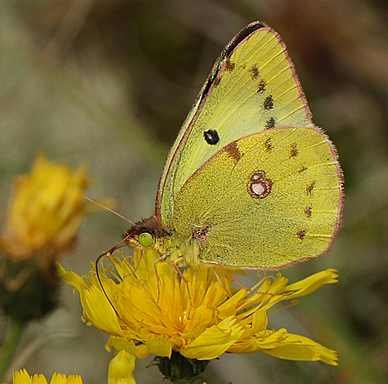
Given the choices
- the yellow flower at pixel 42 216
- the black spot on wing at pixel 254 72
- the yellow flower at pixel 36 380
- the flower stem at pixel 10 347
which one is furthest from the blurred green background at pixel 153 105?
the yellow flower at pixel 36 380

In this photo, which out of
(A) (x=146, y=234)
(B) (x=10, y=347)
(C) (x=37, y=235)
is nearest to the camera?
(A) (x=146, y=234)

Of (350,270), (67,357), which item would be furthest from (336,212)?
(67,357)

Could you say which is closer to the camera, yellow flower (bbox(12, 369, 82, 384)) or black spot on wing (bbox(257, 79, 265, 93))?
yellow flower (bbox(12, 369, 82, 384))

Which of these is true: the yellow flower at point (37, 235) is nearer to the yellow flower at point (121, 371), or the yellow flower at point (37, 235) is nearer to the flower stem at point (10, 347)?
the flower stem at point (10, 347)

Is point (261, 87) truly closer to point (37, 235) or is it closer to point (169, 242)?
point (169, 242)

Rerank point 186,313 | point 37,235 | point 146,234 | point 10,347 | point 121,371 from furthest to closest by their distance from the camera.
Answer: point 37,235
point 10,347
point 146,234
point 186,313
point 121,371

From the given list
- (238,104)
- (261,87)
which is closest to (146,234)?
(238,104)

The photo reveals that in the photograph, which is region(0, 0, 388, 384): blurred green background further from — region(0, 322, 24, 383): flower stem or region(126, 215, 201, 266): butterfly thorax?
region(126, 215, 201, 266): butterfly thorax

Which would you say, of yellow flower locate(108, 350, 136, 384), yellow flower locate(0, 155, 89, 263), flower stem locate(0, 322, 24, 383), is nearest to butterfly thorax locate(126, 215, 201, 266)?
yellow flower locate(108, 350, 136, 384)
